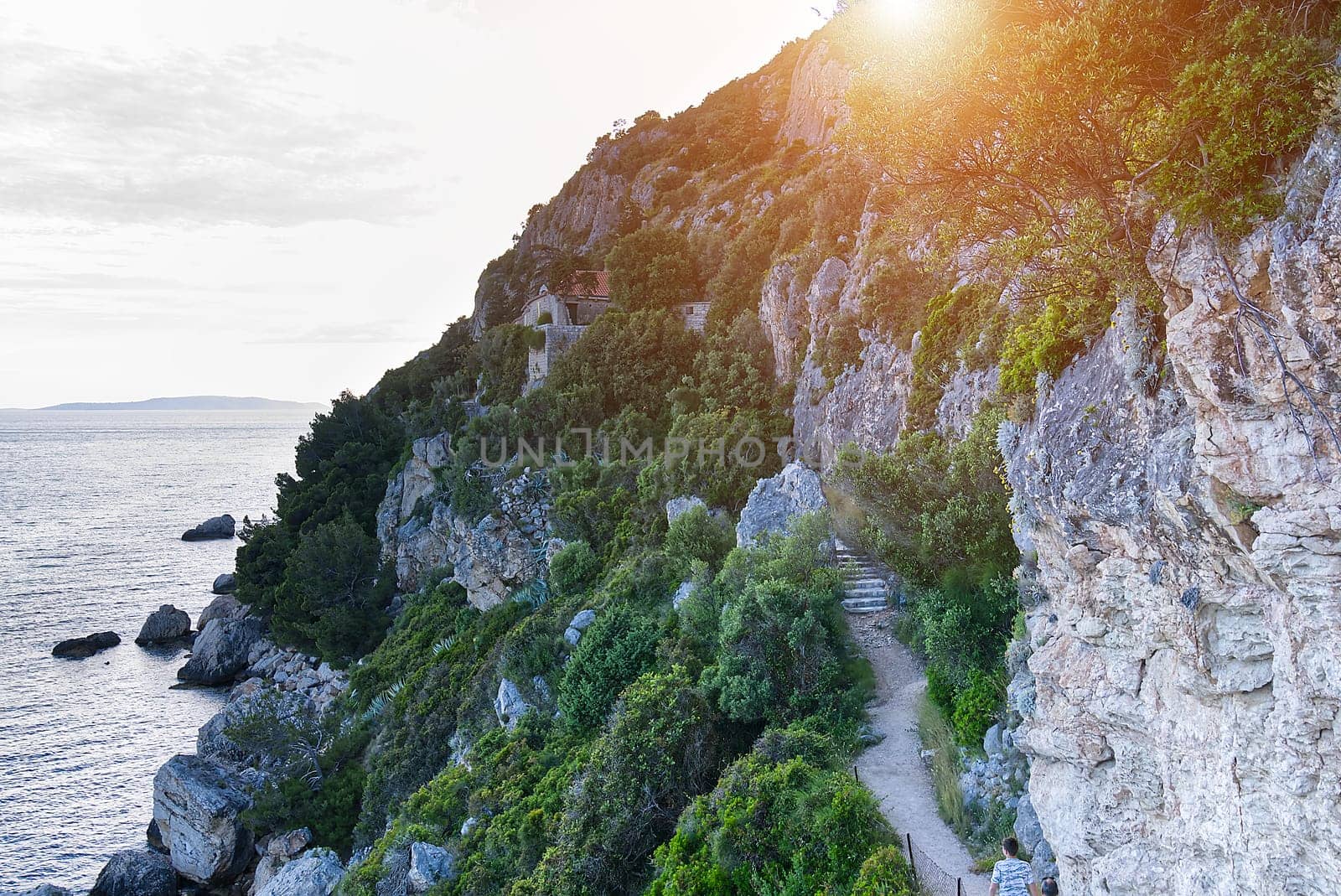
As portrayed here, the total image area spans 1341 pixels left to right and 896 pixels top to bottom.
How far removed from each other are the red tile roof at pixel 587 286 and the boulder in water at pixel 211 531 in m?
52.8

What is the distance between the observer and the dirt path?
13.1 metres

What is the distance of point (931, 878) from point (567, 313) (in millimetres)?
42196

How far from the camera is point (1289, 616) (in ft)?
23.5

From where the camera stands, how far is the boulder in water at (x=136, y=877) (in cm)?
2658

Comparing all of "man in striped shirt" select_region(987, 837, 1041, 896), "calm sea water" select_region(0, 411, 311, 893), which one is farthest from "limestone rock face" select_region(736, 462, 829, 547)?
"calm sea water" select_region(0, 411, 311, 893)

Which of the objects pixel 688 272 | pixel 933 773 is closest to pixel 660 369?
pixel 688 272

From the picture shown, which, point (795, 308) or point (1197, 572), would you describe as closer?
point (1197, 572)

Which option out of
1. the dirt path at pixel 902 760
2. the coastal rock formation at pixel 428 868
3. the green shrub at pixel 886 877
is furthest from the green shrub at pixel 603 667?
the green shrub at pixel 886 877

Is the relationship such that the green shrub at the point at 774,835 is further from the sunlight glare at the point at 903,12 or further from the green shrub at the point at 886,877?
the sunlight glare at the point at 903,12

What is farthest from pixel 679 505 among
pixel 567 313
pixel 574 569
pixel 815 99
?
pixel 815 99

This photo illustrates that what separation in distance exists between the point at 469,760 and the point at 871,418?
1690 cm

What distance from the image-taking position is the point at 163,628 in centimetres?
5038

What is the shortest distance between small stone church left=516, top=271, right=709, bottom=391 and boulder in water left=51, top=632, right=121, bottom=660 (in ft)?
96.0

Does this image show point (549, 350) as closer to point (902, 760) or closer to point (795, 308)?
point (795, 308)
